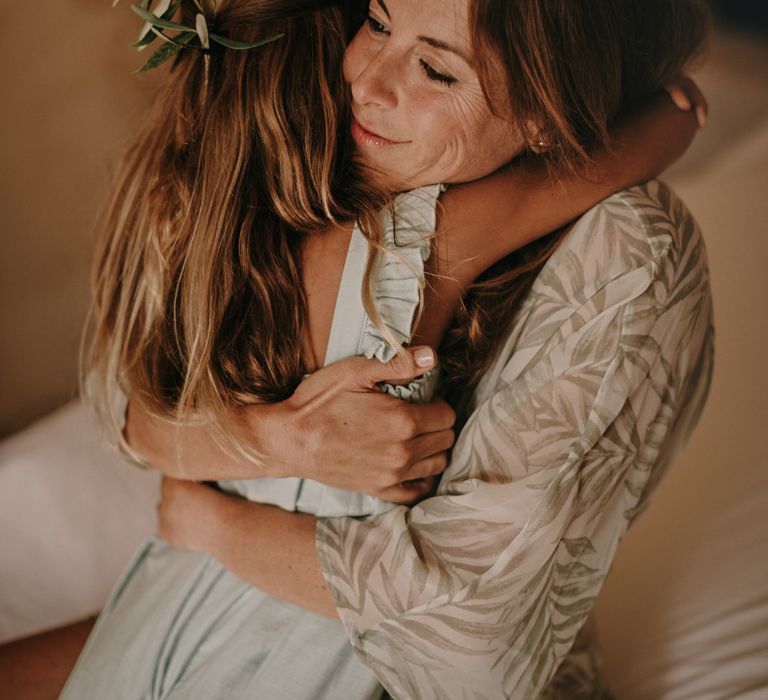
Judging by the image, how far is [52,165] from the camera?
1262 millimetres

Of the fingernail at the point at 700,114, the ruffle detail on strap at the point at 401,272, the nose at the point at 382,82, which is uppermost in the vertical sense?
the nose at the point at 382,82

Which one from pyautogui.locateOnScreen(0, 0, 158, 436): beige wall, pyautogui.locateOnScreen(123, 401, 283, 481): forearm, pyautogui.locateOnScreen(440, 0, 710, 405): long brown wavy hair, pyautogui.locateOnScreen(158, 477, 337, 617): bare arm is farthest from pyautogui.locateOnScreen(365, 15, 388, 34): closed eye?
pyautogui.locateOnScreen(0, 0, 158, 436): beige wall

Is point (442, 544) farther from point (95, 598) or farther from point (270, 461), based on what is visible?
point (95, 598)

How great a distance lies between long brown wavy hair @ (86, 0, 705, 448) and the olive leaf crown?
26mm

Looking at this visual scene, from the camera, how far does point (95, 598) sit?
112 cm

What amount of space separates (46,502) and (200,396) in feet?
1.61

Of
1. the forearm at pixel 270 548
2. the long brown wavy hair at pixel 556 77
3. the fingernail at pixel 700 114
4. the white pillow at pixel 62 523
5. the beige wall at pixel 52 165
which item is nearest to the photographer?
the long brown wavy hair at pixel 556 77

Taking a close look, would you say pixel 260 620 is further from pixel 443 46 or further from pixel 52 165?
pixel 52 165

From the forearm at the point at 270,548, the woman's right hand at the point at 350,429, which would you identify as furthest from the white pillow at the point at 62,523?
the woman's right hand at the point at 350,429

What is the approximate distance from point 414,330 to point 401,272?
60mm

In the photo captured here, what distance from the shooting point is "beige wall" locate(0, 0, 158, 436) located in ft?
3.88

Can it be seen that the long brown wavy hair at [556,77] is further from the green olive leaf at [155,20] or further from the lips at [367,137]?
the green olive leaf at [155,20]

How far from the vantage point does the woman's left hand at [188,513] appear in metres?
0.85

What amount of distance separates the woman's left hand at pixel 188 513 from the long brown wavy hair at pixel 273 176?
0.37 feet
